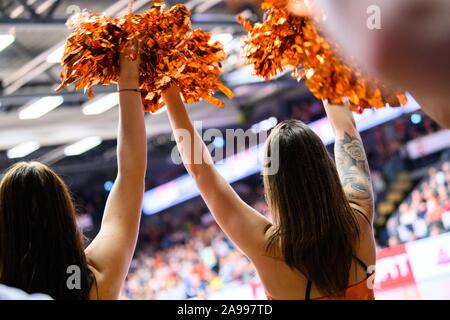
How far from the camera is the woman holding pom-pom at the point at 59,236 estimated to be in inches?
49.3

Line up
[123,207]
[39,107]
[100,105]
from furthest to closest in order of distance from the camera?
[100,105]
[39,107]
[123,207]

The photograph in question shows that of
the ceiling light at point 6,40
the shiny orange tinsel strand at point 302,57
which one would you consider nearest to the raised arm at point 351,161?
the shiny orange tinsel strand at point 302,57

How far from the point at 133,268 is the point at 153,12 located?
11.2 m

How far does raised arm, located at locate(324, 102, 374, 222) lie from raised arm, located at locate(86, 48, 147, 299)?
0.51m

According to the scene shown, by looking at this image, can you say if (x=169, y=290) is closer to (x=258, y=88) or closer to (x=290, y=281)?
(x=258, y=88)

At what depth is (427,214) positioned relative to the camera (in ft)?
23.7

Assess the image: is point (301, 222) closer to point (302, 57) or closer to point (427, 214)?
point (302, 57)

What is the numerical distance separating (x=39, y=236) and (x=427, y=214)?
6.54m

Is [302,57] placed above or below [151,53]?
below

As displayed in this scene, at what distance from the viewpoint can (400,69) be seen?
0.28m

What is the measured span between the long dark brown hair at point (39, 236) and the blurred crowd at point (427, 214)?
5.57 meters

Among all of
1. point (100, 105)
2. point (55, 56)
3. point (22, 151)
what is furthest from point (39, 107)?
point (22, 151)
